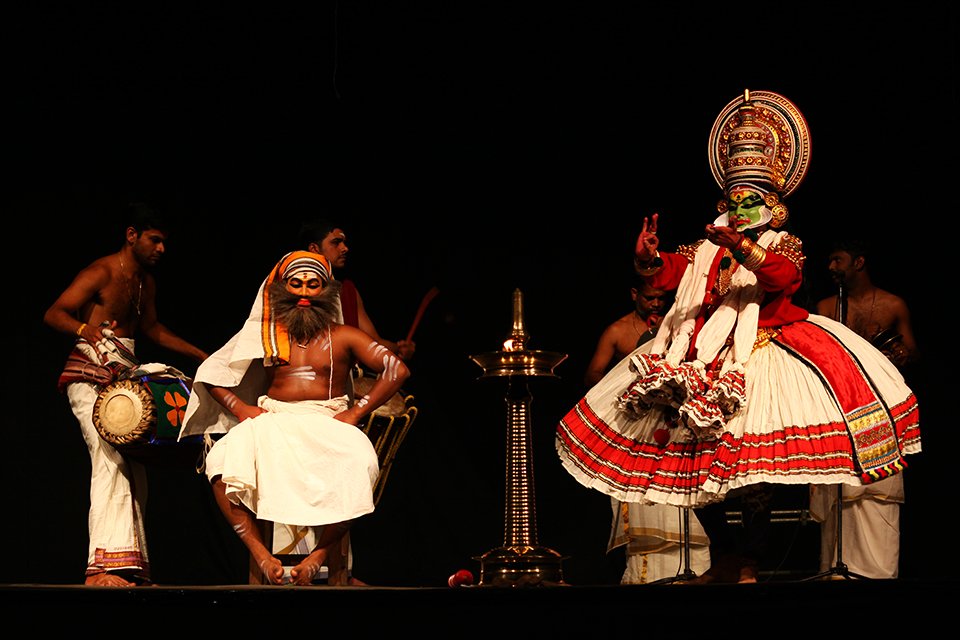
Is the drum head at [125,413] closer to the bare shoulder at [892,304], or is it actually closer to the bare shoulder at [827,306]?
the bare shoulder at [827,306]

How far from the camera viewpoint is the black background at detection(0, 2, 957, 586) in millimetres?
7434

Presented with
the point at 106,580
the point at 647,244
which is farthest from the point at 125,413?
the point at 647,244

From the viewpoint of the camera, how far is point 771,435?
504 cm

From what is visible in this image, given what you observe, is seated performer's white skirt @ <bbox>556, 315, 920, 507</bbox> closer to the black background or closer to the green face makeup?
the green face makeup

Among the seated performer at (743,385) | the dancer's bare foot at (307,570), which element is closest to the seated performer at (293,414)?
the dancer's bare foot at (307,570)

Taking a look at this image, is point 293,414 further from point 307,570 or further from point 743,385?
point 743,385

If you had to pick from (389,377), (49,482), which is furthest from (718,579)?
(49,482)

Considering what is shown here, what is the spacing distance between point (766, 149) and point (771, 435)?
107cm

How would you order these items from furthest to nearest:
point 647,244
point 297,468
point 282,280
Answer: point 282,280, point 297,468, point 647,244

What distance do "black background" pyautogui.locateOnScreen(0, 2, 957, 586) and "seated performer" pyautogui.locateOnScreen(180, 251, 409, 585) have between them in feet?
6.13

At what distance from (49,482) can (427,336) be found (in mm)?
2074

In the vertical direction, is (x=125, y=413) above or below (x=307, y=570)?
above

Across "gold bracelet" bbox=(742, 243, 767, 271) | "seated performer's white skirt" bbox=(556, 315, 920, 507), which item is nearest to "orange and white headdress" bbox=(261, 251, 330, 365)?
"seated performer's white skirt" bbox=(556, 315, 920, 507)

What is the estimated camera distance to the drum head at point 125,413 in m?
6.02
